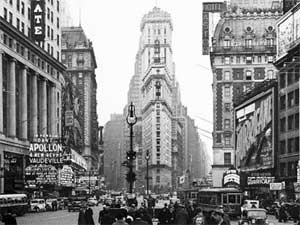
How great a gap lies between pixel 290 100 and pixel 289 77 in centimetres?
333

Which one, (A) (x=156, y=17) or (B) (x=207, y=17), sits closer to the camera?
(A) (x=156, y=17)

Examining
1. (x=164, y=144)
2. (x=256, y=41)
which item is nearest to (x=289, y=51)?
(x=256, y=41)

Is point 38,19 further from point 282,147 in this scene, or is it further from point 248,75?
point 248,75

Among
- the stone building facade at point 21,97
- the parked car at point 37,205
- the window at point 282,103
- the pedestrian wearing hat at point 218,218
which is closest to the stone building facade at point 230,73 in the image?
the stone building facade at point 21,97

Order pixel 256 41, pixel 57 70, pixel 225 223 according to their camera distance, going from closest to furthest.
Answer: pixel 225 223
pixel 57 70
pixel 256 41

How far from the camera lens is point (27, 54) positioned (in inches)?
3927

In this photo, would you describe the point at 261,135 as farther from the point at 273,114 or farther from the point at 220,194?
the point at 220,194

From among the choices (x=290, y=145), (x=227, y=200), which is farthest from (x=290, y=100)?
(x=227, y=200)

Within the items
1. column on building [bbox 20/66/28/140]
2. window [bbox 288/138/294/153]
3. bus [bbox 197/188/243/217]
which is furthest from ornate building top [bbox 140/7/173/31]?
bus [bbox 197/188/243/217]

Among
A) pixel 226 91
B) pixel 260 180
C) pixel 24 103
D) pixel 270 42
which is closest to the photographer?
pixel 260 180

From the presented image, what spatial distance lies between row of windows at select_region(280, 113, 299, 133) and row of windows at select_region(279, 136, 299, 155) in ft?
5.03

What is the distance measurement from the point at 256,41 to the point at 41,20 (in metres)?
68.0

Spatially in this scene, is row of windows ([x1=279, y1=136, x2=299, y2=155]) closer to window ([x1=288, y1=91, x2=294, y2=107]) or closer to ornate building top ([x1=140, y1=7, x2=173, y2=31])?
window ([x1=288, y1=91, x2=294, y2=107])

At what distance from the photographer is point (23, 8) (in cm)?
9550
